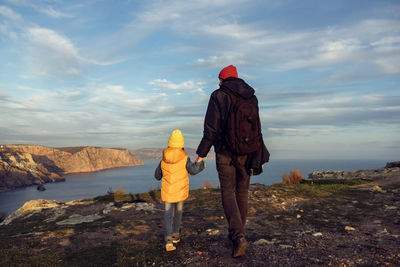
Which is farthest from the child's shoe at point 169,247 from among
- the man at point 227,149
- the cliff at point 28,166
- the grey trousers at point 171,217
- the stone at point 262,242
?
the cliff at point 28,166

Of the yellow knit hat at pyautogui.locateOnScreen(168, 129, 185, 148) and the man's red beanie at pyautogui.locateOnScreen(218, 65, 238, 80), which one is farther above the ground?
the man's red beanie at pyautogui.locateOnScreen(218, 65, 238, 80)

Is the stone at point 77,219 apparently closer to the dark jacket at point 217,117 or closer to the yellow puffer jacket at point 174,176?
the yellow puffer jacket at point 174,176

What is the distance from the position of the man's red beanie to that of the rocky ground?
8.52 ft

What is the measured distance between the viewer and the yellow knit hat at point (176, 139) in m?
4.34

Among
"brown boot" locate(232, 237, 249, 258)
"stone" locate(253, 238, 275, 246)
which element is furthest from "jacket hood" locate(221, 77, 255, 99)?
"stone" locate(253, 238, 275, 246)

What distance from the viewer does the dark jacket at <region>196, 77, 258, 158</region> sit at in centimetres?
337

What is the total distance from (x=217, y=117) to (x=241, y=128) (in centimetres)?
37

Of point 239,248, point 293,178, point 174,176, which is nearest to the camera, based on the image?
point 239,248

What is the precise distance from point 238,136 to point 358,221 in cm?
386

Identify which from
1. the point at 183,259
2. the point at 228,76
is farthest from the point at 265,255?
the point at 228,76

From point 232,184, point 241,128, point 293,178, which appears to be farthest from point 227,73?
point 293,178

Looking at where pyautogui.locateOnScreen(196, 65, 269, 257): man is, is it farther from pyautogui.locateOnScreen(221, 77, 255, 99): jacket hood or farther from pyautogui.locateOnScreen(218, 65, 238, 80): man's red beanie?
pyautogui.locateOnScreen(218, 65, 238, 80): man's red beanie

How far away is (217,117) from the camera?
11.1ft

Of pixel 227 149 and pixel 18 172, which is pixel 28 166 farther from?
pixel 227 149
